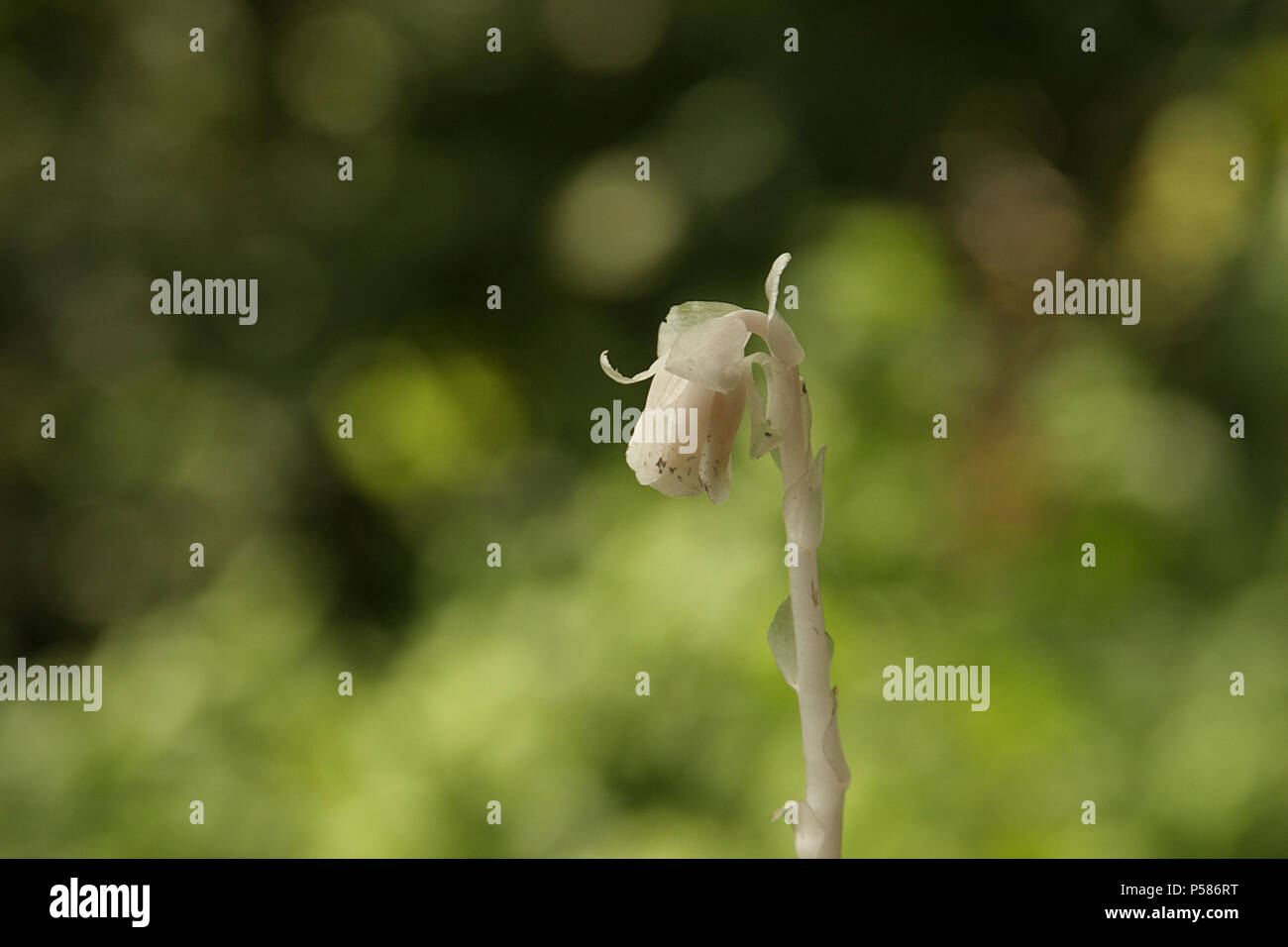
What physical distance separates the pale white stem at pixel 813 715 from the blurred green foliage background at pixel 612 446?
2.59 ft

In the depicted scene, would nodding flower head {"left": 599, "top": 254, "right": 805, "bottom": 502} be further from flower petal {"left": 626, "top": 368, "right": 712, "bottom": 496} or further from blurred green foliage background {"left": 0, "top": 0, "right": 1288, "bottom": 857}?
blurred green foliage background {"left": 0, "top": 0, "right": 1288, "bottom": 857}

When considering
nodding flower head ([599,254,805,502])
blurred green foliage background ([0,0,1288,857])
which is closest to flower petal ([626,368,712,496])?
nodding flower head ([599,254,805,502])

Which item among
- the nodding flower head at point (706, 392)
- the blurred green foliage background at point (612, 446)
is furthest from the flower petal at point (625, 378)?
the blurred green foliage background at point (612, 446)

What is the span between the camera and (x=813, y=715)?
0.96 ft

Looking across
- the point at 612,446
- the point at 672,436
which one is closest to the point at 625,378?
the point at 672,436

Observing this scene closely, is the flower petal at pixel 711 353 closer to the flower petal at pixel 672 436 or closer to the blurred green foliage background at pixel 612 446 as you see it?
the flower petal at pixel 672 436

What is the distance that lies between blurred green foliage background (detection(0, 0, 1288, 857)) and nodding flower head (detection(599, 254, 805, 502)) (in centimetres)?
80

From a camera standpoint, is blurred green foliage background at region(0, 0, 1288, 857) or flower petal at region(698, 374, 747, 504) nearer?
flower petal at region(698, 374, 747, 504)

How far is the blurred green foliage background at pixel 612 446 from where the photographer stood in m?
1.15

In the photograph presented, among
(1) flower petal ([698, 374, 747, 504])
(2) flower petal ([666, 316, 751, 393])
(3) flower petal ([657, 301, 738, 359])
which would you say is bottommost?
(1) flower petal ([698, 374, 747, 504])

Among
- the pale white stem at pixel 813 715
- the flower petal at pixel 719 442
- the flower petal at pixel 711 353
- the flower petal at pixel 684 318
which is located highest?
the flower petal at pixel 684 318

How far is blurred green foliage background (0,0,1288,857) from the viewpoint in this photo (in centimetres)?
115

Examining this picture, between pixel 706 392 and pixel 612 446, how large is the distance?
1054 millimetres

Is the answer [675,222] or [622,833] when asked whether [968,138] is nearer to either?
[675,222]
